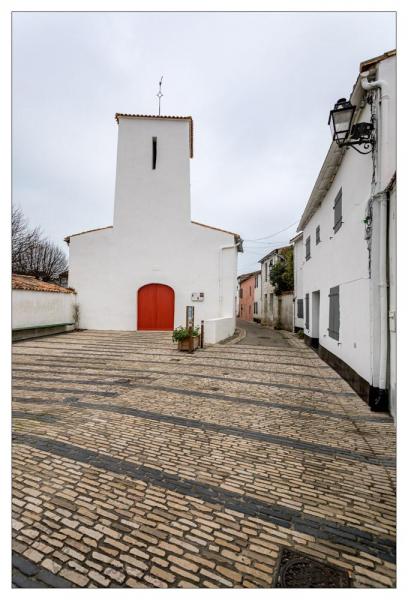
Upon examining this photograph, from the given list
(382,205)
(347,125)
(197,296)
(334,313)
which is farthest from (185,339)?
(347,125)

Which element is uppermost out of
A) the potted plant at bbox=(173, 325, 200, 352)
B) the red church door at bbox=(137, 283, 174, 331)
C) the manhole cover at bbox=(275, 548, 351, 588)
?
the red church door at bbox=(137, 283, 174, 331)

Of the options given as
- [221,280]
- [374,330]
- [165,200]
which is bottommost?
[374,330]

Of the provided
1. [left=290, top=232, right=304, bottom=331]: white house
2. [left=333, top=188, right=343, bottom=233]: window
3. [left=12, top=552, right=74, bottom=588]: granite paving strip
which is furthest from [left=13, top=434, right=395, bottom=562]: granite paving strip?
[left=290, top=232, right=304, bottom=331]: white house

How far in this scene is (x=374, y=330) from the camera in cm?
506

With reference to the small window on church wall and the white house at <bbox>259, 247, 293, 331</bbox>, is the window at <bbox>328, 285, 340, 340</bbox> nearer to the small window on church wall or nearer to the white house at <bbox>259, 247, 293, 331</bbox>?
the white house at <bbox>259, 247, 293, 331</bbox>

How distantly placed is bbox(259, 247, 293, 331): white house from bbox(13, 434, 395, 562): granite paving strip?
18.8 metres

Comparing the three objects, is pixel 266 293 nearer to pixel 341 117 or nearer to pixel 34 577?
pixel 341 117

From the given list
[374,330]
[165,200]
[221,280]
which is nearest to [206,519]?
[374,330]

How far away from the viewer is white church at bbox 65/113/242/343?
15.9 m

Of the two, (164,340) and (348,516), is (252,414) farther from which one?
(164,340)

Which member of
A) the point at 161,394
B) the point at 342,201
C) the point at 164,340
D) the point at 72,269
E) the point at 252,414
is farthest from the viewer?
the point at 72,269

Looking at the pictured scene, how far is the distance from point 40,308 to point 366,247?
13.6m

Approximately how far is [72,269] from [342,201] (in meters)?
→ 14.0

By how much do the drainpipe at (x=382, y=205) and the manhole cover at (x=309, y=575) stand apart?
3567mm
